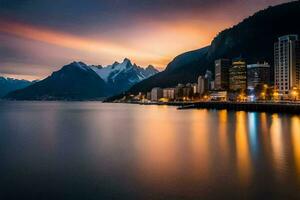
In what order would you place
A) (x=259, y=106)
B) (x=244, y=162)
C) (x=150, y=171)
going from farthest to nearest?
(x=259, y=106)
(x=244, y=162)
(x=150, y=171)

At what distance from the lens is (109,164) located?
25.1 metres

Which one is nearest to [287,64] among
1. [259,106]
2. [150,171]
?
[259,106]

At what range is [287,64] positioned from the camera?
178m

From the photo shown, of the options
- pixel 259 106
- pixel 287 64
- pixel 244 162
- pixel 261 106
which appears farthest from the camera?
pixel 287 64

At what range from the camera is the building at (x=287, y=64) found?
568 ft

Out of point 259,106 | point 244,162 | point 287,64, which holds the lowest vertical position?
point 244,162

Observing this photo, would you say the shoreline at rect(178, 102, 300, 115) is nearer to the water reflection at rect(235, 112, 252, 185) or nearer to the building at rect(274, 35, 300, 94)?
the building at rect(274, 35, 300, 94)

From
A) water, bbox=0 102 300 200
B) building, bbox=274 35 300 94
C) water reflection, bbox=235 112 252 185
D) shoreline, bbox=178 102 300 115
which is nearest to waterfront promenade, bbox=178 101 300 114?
shoreline, bbox=178 102 300 115

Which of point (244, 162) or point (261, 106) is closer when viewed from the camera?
point (244, 162)

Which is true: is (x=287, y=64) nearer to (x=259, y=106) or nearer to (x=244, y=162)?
(x=259, y=106)

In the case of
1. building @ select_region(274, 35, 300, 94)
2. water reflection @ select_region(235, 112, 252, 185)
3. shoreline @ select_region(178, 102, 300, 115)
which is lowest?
water reflection @ select_region(235, 112, 252, 185)

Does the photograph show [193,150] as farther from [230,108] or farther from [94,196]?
[230,108]

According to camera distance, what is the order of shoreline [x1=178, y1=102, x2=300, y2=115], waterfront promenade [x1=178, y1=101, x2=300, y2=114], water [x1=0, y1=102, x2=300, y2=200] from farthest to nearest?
waterfront promenade [x1=178, y1=101, x2=300, y2=114]
shoreline [x1=178, y1=102, x2=300, y2=115]
water [x1=0, y1=102, x2=300, y2=200]

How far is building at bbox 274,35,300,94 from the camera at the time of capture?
17312 cm
